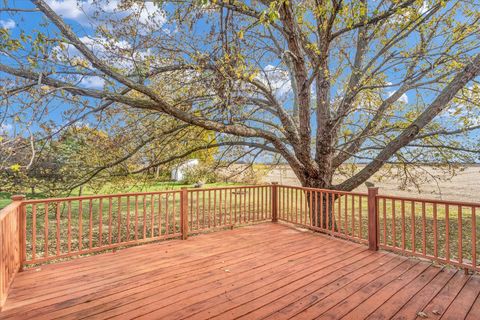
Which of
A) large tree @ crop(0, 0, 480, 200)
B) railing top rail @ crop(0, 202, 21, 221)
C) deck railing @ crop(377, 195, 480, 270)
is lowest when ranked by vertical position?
deck railing @ crop(377, 195, 480, 270)

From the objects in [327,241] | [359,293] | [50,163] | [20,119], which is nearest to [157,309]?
[359,293]

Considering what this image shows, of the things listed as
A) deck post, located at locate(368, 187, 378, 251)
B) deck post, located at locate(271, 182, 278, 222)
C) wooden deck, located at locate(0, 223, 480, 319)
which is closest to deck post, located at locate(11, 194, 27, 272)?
wooden deck, located at locate(0, 223, 480, 319)

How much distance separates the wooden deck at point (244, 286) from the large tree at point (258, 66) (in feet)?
7.19

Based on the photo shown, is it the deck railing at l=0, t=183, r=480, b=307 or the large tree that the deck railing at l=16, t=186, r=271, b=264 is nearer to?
the deck railing at l=0, t=183, r=480, b=307

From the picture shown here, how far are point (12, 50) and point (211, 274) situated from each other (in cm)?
399

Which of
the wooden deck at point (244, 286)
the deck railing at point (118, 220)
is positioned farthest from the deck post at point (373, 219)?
the deck railing at point (118, 220)

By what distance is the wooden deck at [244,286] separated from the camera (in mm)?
2391

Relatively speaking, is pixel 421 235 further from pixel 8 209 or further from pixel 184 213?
pixel 8 209

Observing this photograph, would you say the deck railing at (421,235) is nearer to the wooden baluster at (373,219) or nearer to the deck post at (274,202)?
the wooden baluster at (373,219)

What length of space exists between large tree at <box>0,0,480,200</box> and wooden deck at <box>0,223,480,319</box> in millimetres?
2192

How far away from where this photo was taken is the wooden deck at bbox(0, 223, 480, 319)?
94.1 inches

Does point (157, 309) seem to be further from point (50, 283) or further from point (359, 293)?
point (359, 293)

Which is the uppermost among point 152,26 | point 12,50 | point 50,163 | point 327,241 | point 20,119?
point 152,26

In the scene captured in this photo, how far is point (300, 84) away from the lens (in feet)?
17.7
